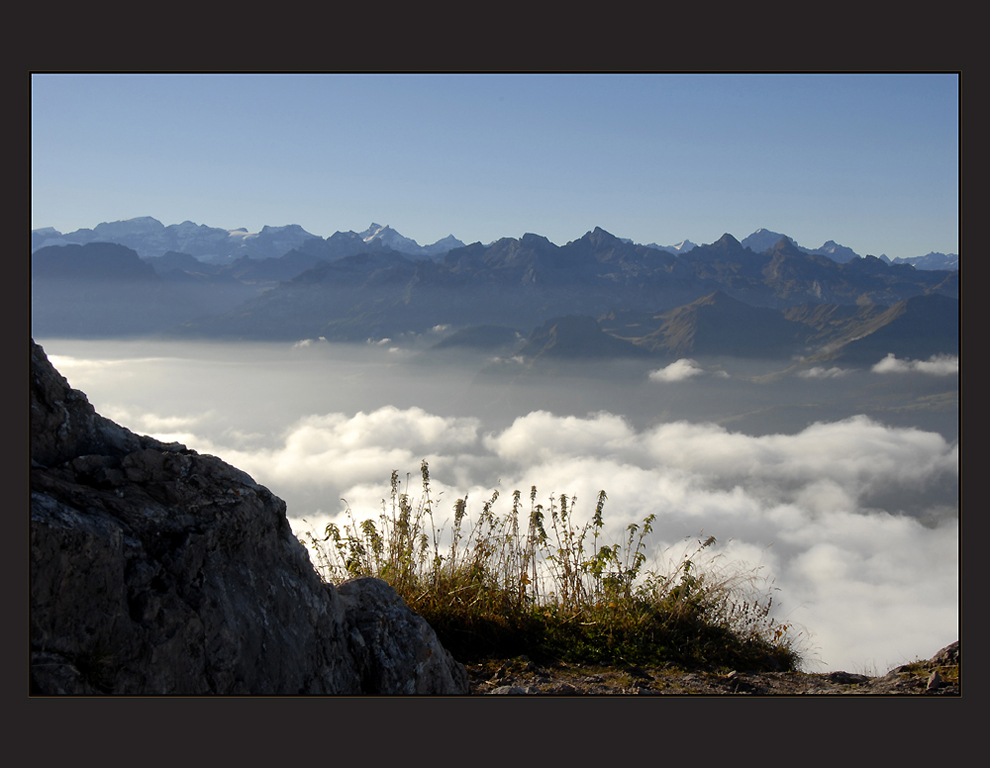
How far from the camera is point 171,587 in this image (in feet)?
10.2

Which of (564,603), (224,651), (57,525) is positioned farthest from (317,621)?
(564,603)

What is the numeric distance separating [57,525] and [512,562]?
12.8 ft

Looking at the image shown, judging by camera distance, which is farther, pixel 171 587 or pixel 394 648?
pixel 394 648

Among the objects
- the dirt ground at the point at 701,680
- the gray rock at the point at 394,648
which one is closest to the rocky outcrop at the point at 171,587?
the gray rock at the point at 394,648

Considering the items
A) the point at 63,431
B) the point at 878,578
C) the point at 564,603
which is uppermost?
the point at 63,431

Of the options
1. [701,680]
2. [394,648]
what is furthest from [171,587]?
[701,680]

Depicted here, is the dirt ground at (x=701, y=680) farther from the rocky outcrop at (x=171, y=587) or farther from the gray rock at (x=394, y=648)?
the rocky outcrop at (x=171, y=587)

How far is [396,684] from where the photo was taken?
3865 millimetres

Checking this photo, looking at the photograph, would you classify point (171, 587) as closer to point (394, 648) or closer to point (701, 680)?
point (394, 648)

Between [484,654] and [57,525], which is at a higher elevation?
[57,525]

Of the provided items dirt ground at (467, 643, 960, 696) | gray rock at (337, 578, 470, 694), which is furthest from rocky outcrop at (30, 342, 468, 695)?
dirt ground at (467, 643, 960, 696)

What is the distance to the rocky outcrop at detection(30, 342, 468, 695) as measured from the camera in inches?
110

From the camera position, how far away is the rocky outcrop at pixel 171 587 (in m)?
2.79

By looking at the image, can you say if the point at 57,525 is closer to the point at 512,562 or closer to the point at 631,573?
the point at 512,562
